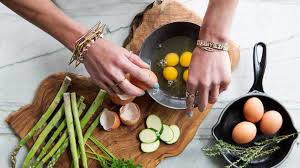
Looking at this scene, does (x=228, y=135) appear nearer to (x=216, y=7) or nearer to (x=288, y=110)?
(x=288, y=110)

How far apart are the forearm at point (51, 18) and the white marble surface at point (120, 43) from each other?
1.22ft

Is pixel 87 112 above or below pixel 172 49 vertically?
below

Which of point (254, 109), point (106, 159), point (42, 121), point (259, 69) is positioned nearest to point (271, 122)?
point (254, 109)

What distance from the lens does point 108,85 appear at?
5.17 ft

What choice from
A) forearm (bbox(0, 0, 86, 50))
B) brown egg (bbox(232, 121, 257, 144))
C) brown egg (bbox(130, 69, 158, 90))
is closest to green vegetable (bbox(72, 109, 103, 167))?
brown egg (bbox(130, 69, 158, 90))

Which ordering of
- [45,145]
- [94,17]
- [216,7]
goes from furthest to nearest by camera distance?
[94,17]
[45,145]
[216,7]

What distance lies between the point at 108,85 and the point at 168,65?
1.10 ft

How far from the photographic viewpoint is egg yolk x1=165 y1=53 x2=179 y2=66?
183 cm

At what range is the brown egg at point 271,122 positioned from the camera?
1.74 metres

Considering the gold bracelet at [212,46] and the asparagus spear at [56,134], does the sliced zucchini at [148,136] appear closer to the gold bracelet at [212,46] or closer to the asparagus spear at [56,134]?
the asparagus spear at [56,134]

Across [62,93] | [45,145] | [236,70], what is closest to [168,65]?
[236,70]

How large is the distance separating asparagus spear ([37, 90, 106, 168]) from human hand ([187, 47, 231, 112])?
1.30ft

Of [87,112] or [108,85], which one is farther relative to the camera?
[87,112]

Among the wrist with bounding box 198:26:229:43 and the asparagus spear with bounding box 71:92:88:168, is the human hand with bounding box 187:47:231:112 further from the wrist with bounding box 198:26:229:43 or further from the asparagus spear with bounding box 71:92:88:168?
the asparagus spear with bounding box 71:92:88:168
